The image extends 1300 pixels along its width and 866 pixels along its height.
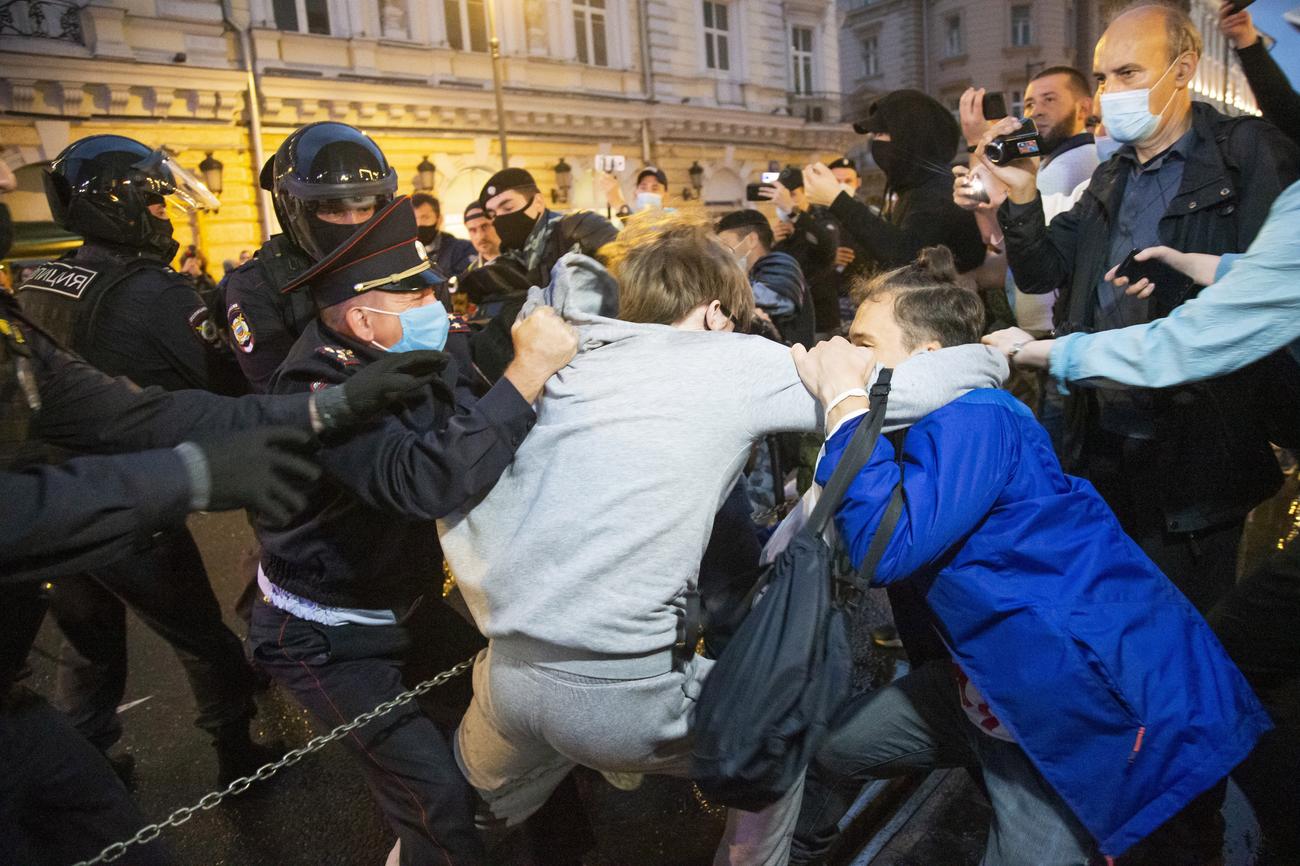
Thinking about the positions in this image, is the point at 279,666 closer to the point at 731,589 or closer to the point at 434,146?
the point at 731,589

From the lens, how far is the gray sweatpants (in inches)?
70.0

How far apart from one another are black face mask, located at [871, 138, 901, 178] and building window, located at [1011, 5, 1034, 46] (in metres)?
38.2

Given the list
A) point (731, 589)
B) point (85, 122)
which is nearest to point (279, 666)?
point (731, 589)

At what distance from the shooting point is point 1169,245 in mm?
2475

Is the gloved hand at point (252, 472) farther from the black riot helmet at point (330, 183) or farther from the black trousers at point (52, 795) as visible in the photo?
the black riot helmet at point (330, 183)

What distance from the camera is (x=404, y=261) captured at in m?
2.14

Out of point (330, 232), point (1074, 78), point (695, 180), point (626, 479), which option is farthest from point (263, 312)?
point (695, 180)

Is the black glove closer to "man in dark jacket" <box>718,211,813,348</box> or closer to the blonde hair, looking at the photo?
the blonde hair

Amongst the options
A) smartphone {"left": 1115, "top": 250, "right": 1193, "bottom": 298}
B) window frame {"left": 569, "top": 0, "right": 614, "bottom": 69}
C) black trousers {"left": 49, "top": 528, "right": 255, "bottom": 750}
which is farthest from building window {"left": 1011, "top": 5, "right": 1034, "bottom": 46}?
black trousers {"left": 49, "top": 528, "right": 255, "bottom": 750}

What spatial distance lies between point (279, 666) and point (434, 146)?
16713 millimetres

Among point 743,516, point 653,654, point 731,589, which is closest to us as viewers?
point 653,654

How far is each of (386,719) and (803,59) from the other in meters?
27.5

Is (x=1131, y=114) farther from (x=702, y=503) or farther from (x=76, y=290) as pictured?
(x=76, y=290)

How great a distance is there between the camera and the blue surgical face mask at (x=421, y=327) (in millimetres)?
2160
